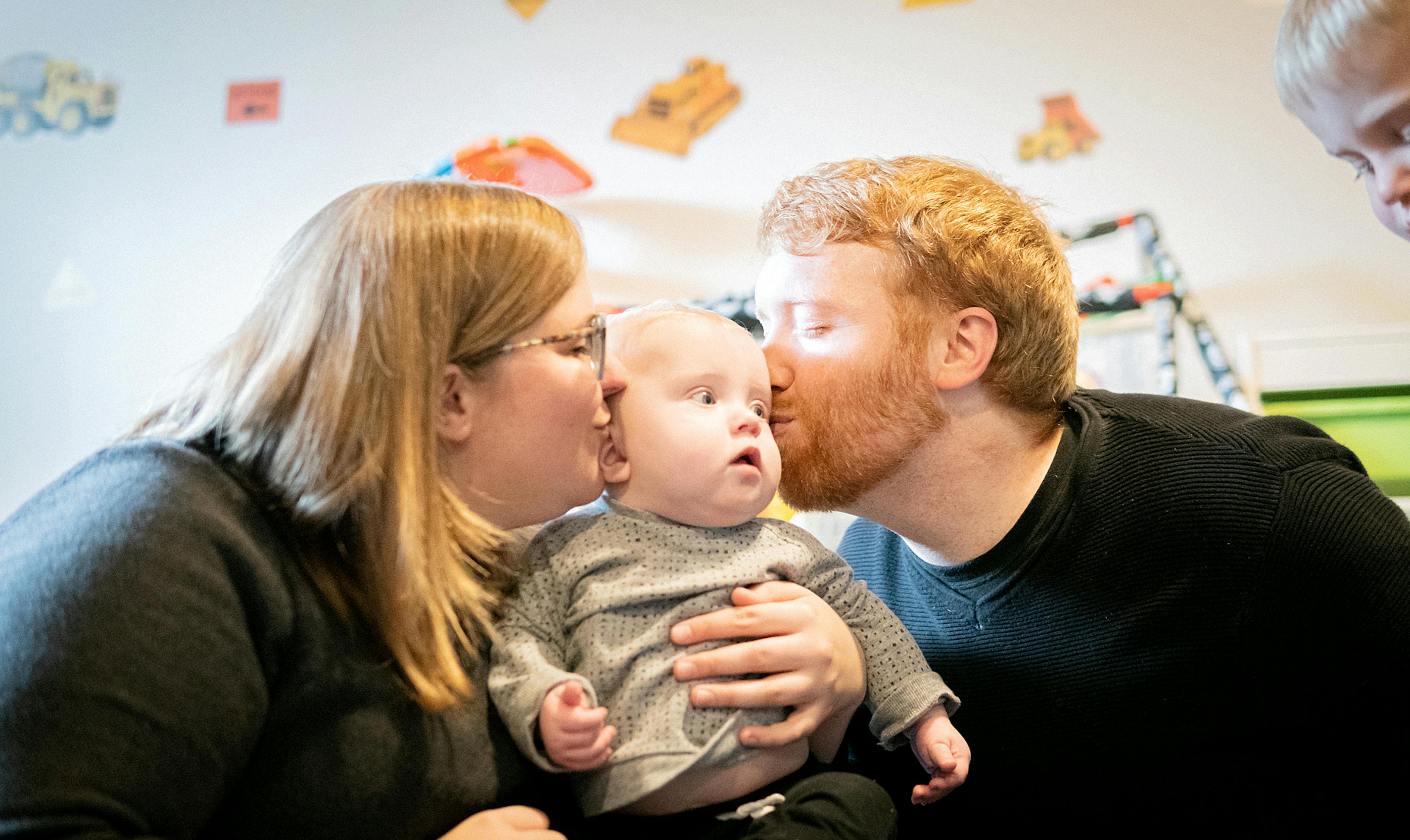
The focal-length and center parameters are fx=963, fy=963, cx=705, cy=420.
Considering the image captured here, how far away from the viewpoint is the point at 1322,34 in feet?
3.92

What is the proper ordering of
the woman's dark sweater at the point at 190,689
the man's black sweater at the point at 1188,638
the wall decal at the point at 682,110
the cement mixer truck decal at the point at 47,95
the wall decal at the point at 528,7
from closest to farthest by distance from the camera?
the woman's dark sweater at the point at 190,689 → the man's black sweater at the point at 1188,638 → the wall decal at the point at 682,110 → the wall decal at the point at 528,7 → the cement mixer truck decal at the point at 47,95

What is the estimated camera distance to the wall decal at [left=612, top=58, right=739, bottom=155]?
10.3 ft

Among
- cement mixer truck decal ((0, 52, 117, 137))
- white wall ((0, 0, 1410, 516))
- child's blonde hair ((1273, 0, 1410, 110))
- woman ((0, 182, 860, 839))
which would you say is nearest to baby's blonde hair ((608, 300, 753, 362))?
woman ((0, 182, 860, 839))

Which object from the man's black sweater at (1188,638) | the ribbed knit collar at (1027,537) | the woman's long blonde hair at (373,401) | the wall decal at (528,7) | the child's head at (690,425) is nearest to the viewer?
the woman's long blonde hair at (373,401)

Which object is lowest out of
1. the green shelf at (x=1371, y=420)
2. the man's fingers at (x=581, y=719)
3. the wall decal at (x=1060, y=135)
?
the man's fingers at (x=581, y=719)

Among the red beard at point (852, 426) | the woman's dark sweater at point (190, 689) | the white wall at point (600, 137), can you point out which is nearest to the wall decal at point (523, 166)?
the white wall at point (600, 137)

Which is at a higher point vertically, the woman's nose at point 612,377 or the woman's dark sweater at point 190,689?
the woman's nose at point 612,377

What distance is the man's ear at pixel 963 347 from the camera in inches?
59.1

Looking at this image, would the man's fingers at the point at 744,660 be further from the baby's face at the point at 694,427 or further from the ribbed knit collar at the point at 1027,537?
the ribbed knit collar at the point at 1027,537

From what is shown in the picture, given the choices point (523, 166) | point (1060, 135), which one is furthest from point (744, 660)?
point (1060, 135)

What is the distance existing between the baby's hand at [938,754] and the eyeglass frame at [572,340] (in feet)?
1.89

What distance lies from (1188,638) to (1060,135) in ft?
6.54

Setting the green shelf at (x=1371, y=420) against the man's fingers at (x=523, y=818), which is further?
the green shelf at (x=1371, y=420)

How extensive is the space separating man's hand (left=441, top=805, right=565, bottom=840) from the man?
0.66m
